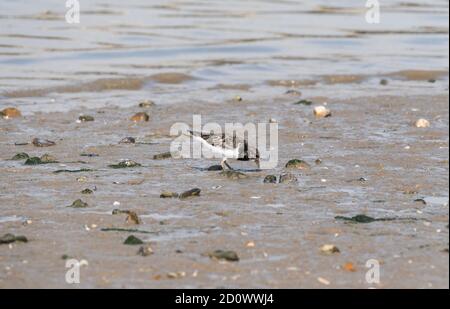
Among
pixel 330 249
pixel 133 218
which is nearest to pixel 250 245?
pixel 330 249

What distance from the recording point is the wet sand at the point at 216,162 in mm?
6242

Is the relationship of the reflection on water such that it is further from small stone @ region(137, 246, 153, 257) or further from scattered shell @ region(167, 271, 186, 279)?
scattered shell @ region(167, 271, 186, 279)

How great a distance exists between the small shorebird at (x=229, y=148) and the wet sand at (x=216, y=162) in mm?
166

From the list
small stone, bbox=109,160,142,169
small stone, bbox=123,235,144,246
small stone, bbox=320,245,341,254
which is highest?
small stone, bbox=109,160,142,169

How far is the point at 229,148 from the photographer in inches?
348

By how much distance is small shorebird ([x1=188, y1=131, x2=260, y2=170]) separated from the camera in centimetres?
886

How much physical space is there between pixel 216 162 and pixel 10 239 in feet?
10.9

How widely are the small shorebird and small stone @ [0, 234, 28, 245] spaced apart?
8.68 feet

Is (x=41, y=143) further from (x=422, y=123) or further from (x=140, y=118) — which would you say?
(x=422, y=123)

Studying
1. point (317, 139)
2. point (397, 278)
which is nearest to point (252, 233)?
point (397, 278)

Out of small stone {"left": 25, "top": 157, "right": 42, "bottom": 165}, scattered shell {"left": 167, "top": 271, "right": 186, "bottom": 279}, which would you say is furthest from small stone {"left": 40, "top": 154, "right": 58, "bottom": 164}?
scattered shell {"left": 167, "top": 271, "right": 186, "bottom": 279}

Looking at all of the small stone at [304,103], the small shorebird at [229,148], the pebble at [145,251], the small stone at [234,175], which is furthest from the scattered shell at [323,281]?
the small stone at [304,103]
